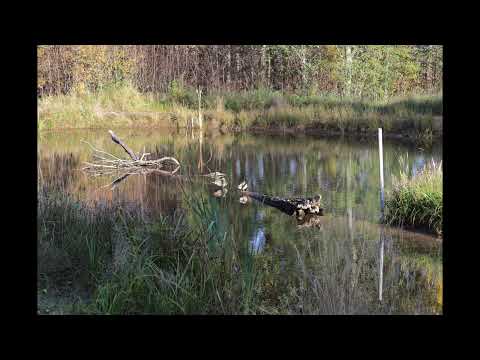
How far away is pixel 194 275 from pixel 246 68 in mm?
24493

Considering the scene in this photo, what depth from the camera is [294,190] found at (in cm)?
983

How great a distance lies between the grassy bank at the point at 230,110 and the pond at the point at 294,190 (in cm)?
103

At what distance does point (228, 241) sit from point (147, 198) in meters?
4.65

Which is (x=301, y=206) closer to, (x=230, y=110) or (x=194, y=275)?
(x=194, y=275)

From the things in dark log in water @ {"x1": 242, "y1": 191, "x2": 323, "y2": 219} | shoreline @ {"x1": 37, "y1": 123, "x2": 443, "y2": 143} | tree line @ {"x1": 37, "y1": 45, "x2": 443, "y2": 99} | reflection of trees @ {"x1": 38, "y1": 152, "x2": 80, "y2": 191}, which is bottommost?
dark log in water @ {"x1": 242, "y1": 191, "x2": 323, "y2": 219}

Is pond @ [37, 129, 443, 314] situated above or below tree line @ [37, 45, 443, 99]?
below

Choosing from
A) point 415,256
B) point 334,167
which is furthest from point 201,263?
point 334,167

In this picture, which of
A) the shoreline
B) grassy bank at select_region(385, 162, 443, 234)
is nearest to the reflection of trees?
the shoreline

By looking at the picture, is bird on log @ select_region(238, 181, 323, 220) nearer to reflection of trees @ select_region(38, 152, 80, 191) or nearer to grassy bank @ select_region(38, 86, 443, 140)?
reflection of trees @ select_region(38, 152, 80, 191)

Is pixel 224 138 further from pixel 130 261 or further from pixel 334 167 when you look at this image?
pixel 130 261

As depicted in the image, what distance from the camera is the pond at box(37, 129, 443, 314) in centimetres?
534

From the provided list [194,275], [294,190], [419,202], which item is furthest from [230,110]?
[194,275]

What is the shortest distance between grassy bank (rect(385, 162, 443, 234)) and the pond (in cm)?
23

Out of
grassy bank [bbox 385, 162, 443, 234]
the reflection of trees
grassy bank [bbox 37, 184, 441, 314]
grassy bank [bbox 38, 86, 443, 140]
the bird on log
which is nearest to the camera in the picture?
grassy bank [bbox 37, 184, 441, 314]
